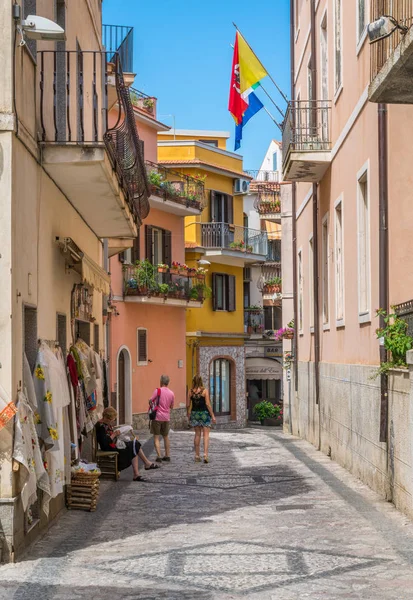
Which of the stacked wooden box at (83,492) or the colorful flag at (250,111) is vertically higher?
the colorful flag at (250,111)

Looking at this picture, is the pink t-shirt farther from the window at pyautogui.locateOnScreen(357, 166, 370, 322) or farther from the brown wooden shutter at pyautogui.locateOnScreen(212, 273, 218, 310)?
the brown wooden shutter at pyautogui.locateOnScreen(212, 273, 218, 310)

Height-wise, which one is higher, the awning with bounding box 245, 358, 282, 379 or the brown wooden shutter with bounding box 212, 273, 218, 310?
the brown wooden shutter with bounding box 212, 273, 218, 310

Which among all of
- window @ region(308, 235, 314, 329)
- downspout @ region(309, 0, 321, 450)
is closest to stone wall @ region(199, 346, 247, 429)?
window @ region(308, 235, 314, 329)

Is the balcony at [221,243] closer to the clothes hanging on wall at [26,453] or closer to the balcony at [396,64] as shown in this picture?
the balcony at [396,64]

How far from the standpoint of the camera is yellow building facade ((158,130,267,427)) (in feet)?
143

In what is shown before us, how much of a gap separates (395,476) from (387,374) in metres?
1.21

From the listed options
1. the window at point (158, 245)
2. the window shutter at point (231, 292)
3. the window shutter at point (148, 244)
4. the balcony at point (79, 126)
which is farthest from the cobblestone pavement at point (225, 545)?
the window shutter at point (231, 292)

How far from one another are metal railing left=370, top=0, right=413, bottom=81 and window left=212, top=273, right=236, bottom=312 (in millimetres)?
32531

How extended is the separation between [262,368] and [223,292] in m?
9.42

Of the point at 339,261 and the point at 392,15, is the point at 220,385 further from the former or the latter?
the point at 392,15

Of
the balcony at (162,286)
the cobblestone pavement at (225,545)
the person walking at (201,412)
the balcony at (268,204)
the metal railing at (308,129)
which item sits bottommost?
the cobblestone pavement at (225,545)

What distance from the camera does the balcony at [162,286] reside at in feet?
112

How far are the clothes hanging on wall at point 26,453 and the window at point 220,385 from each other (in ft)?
115

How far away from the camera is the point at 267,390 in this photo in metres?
56.1
